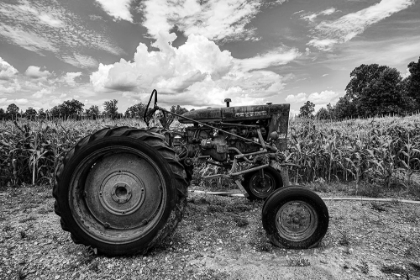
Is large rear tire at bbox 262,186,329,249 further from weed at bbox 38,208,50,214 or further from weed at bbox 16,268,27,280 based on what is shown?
weed at bbox 38,208,50,214

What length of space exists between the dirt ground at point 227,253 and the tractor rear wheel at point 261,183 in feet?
1.40

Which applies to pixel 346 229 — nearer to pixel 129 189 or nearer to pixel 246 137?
pixel 246 137

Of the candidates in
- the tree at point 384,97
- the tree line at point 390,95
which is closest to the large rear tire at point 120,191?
the tree line at point 390,95

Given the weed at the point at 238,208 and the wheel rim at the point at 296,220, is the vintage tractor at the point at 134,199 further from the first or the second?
the weed at the point at 238,208

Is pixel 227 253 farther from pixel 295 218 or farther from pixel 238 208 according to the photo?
pixel 238 208

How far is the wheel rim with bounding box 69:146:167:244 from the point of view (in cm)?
296

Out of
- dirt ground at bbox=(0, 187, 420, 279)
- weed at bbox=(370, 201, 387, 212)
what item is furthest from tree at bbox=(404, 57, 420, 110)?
dirt ground at bbox=(0, 187, 420, 279)

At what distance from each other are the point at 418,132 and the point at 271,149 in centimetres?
679

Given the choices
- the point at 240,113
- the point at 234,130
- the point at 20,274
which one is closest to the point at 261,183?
the point at 234,130

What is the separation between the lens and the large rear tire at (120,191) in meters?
2.84

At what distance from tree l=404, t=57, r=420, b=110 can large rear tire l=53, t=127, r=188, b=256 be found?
45.3 metres

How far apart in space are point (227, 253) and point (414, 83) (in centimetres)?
4687

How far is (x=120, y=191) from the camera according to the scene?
3107mm

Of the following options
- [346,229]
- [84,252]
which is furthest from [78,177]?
[346,229]
